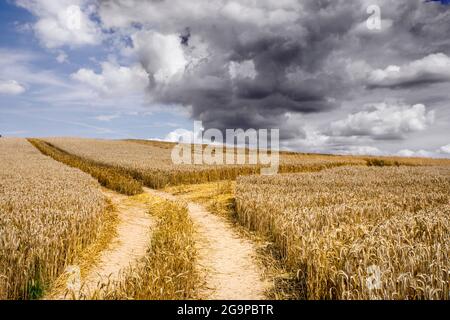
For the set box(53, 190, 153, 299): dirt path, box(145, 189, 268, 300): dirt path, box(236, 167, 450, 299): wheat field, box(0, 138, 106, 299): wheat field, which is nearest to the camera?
box(236, 167, 450, 299): wheat field

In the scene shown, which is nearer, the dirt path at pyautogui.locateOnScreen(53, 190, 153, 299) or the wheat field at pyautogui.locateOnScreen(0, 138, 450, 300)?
the wheat field at pyautogui.locateOnScreen(0, 138, 450, 300)

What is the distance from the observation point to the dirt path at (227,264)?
7402mm

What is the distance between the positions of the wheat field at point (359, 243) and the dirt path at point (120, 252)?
12.9ft

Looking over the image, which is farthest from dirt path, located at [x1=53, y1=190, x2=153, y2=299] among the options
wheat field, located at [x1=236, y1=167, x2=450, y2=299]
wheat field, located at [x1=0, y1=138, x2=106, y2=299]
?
wheat field, located at [x1=236, y1=167, x2=450, y2=299]

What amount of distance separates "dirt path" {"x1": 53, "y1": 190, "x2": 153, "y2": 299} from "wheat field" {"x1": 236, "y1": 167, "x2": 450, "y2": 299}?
3934 millimetres

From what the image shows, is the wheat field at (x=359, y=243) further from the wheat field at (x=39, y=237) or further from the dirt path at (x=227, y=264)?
the wheat field at (x=39, y=237)

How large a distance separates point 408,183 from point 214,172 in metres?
14.8

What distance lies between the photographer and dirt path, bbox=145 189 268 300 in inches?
291

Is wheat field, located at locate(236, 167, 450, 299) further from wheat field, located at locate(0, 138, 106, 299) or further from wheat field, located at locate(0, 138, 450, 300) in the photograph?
wheat field, located at locate(0, 138, 106, 299)

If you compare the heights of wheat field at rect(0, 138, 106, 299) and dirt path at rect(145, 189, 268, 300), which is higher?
wheat field at rect(0, 138, 106, 299)

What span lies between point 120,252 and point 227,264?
10.5ft

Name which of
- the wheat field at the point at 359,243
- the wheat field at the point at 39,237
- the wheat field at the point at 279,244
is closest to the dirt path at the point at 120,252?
the wheat field at the point at 279,244
